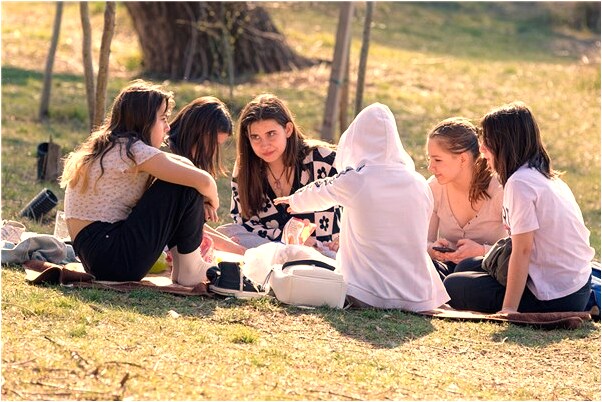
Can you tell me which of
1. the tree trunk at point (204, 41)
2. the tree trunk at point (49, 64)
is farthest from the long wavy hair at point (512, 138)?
the tree trunk at point (204, 41)

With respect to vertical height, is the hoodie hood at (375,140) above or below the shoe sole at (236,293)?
above

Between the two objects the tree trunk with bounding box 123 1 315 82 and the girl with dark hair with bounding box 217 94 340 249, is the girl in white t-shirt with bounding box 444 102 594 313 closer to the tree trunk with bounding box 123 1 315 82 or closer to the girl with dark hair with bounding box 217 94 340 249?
the girl with dark hair with bounding box 217 94 340 249

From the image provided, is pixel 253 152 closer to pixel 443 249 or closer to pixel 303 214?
pixel 303 214

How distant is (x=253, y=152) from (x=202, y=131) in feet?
2.12

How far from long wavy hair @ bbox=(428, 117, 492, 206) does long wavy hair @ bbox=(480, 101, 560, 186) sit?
1.38 feet

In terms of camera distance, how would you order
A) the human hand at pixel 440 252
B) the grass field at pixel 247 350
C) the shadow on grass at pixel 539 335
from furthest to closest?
1. the human hand at pixel 440 252
2. the shadow on grass at pixel 539 335
3. the grass field at pixel 247 350

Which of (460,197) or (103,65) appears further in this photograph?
(103,65)

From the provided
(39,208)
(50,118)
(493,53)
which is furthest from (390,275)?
(493,53)

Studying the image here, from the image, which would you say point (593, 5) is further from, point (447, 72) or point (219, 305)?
point (219, 305)

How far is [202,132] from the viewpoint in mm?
5910

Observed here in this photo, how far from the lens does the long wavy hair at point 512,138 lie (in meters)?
5.44

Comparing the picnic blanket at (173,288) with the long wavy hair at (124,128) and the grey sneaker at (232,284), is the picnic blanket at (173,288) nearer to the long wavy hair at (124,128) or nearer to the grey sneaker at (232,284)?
the grey sneaker at (232,284)

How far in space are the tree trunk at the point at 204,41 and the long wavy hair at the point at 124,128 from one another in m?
8.35

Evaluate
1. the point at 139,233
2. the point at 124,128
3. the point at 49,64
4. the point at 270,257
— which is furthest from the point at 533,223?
the point at 49,64
